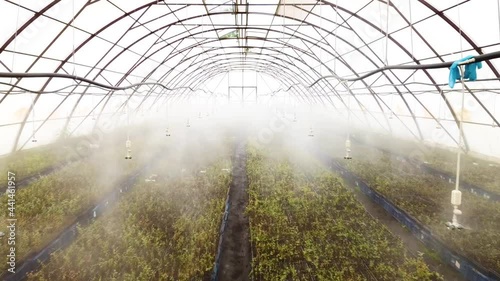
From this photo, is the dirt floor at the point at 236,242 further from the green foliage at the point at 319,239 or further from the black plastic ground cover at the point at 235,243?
the green foliage at the point at 319,239

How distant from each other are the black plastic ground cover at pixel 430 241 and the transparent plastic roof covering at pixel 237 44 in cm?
533

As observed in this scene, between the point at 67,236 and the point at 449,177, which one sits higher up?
the point at 449,177

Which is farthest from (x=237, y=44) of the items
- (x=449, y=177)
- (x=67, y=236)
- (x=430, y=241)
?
(x=430, y=241)

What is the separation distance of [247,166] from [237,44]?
40.1 feet

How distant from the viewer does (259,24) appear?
19.7m

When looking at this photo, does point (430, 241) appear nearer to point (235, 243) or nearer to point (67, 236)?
point (235, 243)

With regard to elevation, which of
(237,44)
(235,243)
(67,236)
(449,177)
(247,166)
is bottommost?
(235,243)

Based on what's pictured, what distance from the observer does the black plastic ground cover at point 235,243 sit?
9023 millimetres

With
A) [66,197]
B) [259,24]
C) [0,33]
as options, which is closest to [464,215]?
[259,24]

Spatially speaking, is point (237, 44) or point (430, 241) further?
point (237, 44)

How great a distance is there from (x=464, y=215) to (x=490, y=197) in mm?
3241

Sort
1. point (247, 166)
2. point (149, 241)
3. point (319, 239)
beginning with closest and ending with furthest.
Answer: point (149, 241)
point (319, 239)
point (247, 166)

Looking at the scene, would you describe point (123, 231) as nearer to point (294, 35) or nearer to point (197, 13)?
point (197, 13)

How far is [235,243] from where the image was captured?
10.8 m
